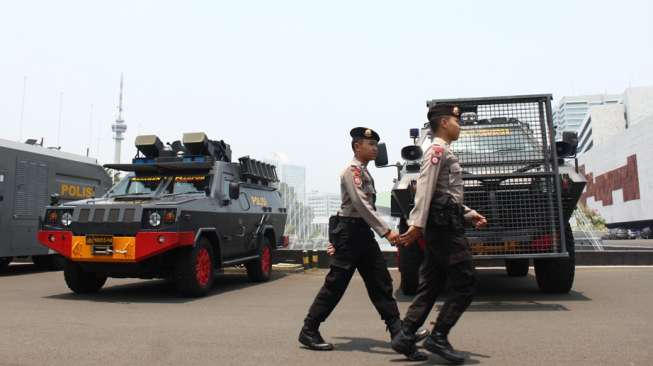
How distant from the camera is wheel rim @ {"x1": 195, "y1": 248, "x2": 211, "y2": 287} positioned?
755 cm

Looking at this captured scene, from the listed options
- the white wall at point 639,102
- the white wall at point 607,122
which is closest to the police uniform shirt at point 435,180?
the white wall at point 639,102

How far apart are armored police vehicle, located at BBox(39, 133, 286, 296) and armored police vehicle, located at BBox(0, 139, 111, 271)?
411 cm

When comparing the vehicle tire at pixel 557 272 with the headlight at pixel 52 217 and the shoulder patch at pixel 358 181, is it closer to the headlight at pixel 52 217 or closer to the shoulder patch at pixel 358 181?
the shoulder patch at pixel 358 181

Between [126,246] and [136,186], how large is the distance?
78.8 inches

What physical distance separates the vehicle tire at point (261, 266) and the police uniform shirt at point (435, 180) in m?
6.31

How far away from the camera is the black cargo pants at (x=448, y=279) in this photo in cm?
384

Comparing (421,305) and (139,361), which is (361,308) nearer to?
(421,305)

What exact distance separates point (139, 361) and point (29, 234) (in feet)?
31.7

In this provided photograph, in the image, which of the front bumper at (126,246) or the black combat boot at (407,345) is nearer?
the black combat boot at (407,345)

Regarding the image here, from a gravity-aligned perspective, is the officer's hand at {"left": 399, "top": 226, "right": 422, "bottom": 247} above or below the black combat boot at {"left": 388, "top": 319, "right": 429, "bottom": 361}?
above

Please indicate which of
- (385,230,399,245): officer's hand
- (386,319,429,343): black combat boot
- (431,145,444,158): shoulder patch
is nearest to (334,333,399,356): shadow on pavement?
(386,319,429,343): black combat boot

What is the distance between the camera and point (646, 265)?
41.4 ft

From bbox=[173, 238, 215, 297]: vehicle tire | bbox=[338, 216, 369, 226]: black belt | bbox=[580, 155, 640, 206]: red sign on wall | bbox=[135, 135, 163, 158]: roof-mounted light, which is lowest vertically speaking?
bbox=[173, 238, 215, 297]: vehicle tire

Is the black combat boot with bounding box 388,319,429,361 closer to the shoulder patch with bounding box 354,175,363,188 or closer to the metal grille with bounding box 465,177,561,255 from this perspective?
the shoulder patch with bounding box 354,175,363,188
